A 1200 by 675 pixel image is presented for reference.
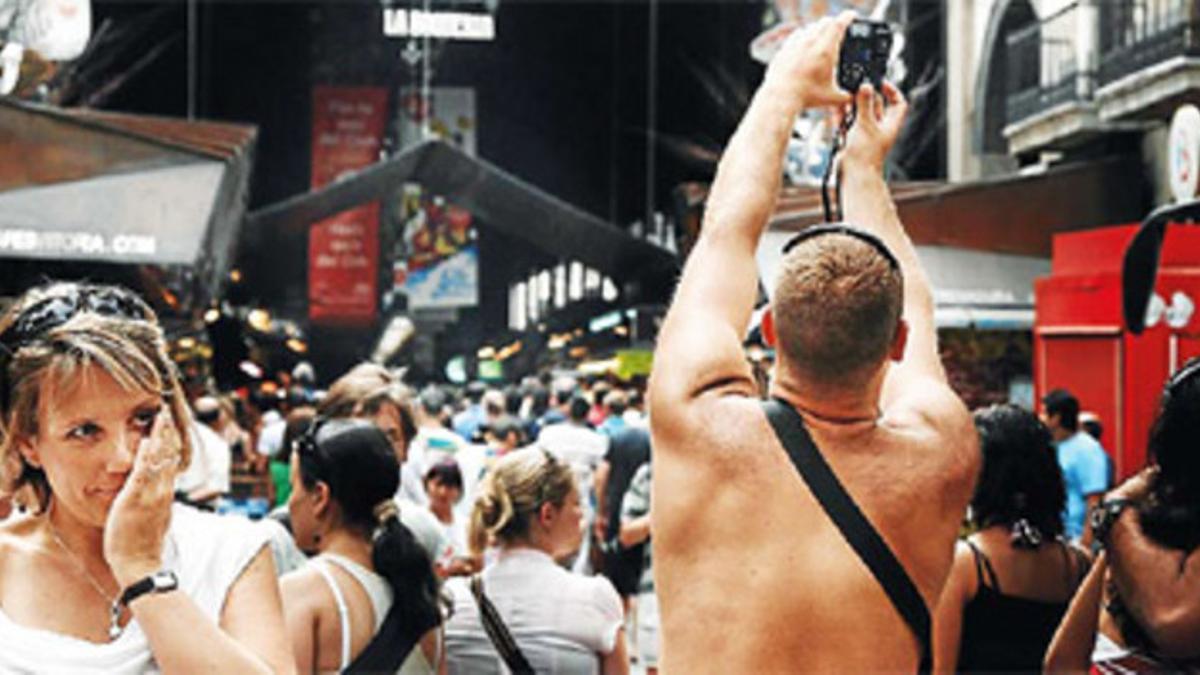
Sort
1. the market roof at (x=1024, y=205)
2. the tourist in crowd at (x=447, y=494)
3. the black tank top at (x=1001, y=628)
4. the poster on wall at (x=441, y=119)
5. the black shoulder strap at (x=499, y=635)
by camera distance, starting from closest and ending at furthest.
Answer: the black tank top at (x=1001, y=628) → the black shoulder strap at (x=499, y=635) → the tourist in crowd at (x=447, y=494) → the market roof at (x=1024, y=205) → the poster on wall at (x=441, y=119)

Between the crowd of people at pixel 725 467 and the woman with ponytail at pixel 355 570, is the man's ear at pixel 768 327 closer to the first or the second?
the crowd of people at pixel 725 467

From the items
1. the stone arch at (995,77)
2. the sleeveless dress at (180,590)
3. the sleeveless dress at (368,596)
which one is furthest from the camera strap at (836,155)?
the stone arch at (995,77)

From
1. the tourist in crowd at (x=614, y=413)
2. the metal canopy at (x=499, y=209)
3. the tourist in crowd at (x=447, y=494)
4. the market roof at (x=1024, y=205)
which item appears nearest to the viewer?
the tourist in crowd at (x=447, y=494)

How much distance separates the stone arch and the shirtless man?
46.4ft

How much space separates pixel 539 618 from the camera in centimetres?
439

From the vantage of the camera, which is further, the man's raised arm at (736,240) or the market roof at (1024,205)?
the market roof at (1024,205)

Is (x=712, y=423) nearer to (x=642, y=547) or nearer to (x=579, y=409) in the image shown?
(x=642, y=547)

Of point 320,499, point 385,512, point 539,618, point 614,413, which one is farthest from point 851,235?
point 614,413

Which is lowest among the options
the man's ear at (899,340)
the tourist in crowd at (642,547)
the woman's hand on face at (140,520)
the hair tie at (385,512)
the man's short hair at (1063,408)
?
the tourist in crowd at (642,547)

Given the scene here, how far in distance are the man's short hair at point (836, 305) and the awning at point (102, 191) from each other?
269 inches

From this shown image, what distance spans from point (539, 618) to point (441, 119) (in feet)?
41.0

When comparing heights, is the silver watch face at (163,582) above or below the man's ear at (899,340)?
below

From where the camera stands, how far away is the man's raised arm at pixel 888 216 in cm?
269

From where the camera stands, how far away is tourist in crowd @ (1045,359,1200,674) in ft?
11.2
